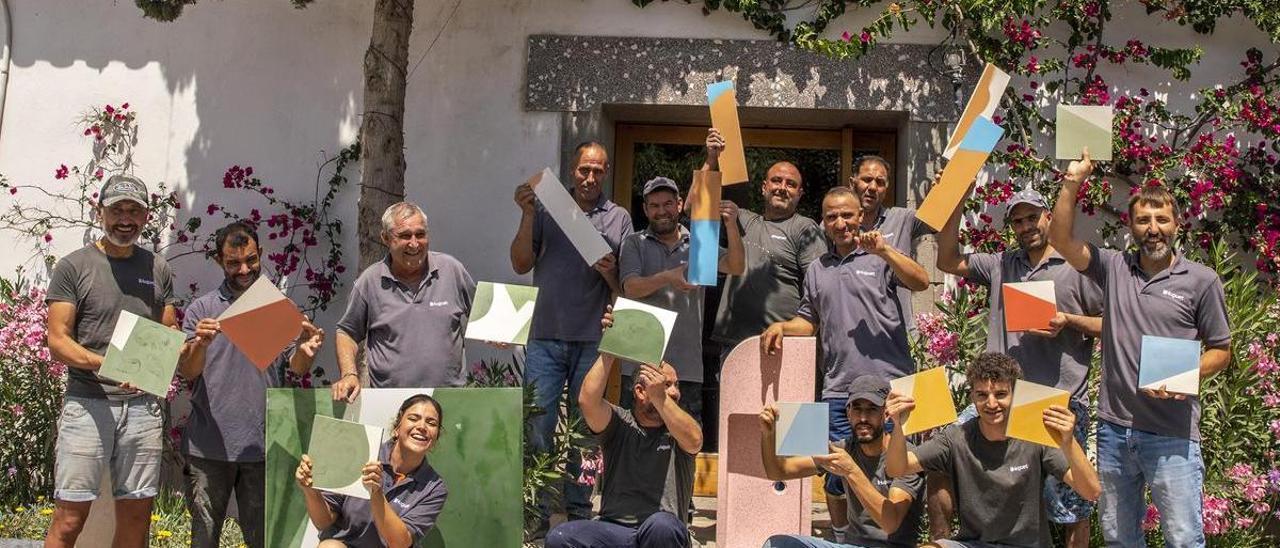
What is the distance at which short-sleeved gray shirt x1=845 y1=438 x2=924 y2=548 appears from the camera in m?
4.42

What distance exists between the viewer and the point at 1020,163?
21.5 ft

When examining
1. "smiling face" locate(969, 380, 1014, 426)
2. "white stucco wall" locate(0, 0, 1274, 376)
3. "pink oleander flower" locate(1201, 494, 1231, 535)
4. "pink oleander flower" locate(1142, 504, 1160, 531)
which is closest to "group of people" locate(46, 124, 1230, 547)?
"smiling face" locate(969, 380, 1014, 426)

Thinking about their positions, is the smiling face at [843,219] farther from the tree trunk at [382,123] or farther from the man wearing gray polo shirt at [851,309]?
the tree trunk at [382,123]

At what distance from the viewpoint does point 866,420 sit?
4520mm

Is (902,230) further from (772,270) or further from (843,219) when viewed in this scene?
(772,270)

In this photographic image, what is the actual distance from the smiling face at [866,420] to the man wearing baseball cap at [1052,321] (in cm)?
60

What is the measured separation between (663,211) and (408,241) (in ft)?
3.52

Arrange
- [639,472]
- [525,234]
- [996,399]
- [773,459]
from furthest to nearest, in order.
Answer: [525,234] < [639,472] < [773,459] < [996,399]

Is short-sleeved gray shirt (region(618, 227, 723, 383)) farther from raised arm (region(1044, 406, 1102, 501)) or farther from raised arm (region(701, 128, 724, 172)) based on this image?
raised arm (region(1044, 406, 1102, 501))

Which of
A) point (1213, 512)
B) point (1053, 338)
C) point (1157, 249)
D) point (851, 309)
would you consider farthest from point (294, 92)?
point (1213, 512)

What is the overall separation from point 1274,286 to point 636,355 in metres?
3.56

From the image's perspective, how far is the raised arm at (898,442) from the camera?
431cm

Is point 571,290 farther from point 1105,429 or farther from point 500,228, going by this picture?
point 1105,429

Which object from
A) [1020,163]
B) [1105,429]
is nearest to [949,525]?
[1105,429]
